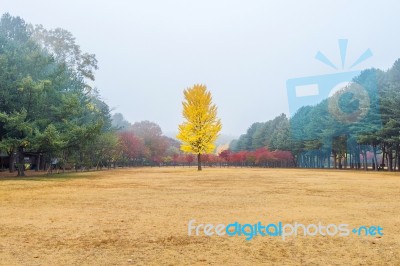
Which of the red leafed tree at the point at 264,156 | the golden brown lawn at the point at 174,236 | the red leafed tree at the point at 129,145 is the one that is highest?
the red leafed tree at the point at 129,145

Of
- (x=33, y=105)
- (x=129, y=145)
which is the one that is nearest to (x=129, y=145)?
(x=129, y=145)

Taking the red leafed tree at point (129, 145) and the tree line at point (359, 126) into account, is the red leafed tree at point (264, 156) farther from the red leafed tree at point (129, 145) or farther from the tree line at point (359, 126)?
the red leafed tree at point (129, 145)

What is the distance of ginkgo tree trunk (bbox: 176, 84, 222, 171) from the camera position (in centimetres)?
4703

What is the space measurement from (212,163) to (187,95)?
39.8m

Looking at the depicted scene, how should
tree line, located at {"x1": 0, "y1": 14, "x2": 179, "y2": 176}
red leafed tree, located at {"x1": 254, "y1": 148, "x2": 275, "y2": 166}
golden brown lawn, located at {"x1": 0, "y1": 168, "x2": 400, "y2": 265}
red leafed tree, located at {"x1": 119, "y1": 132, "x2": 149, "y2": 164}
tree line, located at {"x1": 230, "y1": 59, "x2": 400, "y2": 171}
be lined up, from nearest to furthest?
golden brown lawn, located at {"x1": 0, "y1": 168, "x2": 400, "y2": 265} < tree line, located at {"x1": 0, "y1": 14, "x2": 179, "y2": 176} < tree line, located at {"x1": 230, "y1": 59, "x2": 400, "y2": 171} < red leafed tree, located at {"x1": 119, "y1": 132, "x2": 149, "y2": 164} < red leafed tree, located at {"x1": 254, "y1": 148, "x2": 275, "y2": 166}

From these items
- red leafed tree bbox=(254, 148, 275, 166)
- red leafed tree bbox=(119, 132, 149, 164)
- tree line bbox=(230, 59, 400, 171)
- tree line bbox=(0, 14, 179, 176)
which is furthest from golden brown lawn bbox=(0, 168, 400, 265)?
red leafed tree bbox=(254, 148, 275, 166)

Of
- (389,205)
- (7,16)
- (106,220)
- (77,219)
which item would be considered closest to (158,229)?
(106,220)

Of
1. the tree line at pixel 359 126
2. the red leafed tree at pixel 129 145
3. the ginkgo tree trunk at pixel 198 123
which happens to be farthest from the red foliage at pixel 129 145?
the tree line at pixel 359 126

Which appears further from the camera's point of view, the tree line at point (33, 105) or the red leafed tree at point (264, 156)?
the red leafed tree at point (264, 156)

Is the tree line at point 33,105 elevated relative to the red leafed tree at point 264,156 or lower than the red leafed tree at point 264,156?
elevated

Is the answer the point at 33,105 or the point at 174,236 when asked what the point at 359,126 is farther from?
the point at 174,236

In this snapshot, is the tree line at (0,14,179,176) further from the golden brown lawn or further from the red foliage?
the red foliage

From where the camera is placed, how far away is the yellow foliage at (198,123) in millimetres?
47031

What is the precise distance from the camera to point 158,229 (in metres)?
7.79
